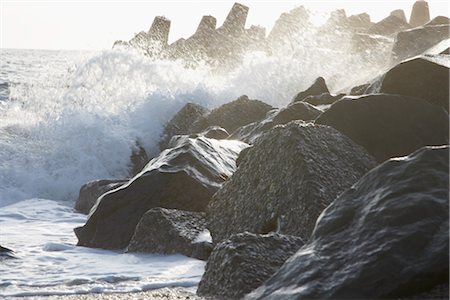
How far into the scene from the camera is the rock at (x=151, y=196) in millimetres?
5309

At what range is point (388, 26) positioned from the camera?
24.0m

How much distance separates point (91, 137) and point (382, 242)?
8280 millimetres

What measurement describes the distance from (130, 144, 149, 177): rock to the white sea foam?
13.2ft

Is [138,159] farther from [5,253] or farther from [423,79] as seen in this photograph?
[423,79]

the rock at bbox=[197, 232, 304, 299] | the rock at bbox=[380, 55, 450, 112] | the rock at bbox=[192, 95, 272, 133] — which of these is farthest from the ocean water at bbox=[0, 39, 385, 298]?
the rock at bbox=[380, 55, 450, 112]

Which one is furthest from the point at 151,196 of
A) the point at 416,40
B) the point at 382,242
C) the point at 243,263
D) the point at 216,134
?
the point at 416,40

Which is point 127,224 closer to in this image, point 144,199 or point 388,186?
point 144,199

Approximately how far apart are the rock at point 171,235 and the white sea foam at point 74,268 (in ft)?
0.24

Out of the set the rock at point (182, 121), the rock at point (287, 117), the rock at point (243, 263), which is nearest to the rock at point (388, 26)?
the rock at point (182, 121)

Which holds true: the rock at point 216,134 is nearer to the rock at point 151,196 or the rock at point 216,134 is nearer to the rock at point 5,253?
the rock at point 151,196

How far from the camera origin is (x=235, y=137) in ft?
24.3

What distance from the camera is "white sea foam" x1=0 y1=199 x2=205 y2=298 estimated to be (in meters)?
3.87

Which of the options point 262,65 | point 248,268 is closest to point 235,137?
point 248,268

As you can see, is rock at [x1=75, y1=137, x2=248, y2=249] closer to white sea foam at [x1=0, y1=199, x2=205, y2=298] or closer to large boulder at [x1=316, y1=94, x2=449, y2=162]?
white sea foam at [x1=0, y1=199, x2=205, y2=298]
